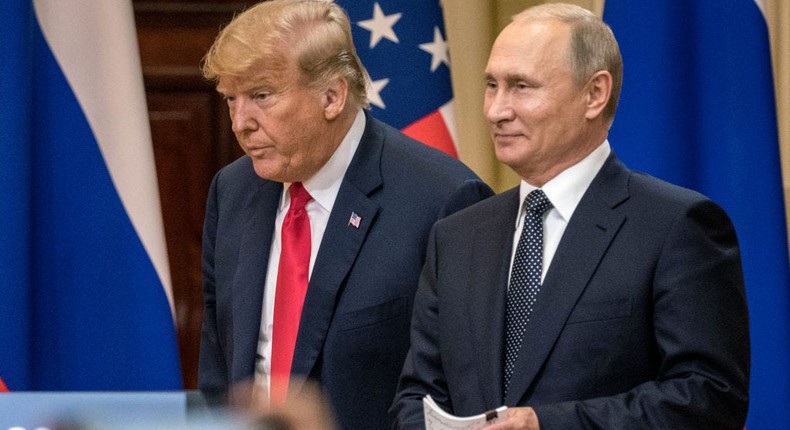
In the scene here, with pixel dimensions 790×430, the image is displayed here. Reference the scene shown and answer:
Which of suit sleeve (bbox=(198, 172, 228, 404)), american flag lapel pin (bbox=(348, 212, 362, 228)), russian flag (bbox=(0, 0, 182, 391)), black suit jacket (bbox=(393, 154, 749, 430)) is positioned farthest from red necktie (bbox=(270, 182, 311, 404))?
russian flag (bbox=(0, 0, 182, 391))

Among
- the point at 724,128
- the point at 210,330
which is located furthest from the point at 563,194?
the point at 724,128

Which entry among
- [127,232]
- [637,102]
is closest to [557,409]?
[637,102]

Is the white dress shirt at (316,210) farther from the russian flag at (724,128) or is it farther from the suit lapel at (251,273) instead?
the russian flag at (724,128)

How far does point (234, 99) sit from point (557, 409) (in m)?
1.02

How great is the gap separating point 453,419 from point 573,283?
329 millimetres

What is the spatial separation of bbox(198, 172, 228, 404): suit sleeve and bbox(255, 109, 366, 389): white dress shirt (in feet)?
0.70

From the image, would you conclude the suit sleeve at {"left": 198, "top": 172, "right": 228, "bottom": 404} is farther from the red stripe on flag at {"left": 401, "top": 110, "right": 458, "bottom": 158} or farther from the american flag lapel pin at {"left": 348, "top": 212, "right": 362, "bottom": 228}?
the red stripe on flag at {"left": 401, "top": 110, "right": 458, "bottom": 158}

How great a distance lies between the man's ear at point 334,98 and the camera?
274cm

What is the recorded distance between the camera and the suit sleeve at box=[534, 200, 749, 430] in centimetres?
212

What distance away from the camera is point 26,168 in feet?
11.3

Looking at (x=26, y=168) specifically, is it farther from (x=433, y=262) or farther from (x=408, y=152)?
(x=433, y=262)

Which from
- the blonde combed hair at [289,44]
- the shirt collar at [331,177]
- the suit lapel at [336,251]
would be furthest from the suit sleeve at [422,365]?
the blonde combed hair at [289,44]

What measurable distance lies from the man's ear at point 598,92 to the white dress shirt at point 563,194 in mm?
80

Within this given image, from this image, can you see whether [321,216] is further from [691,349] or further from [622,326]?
[691,349]
